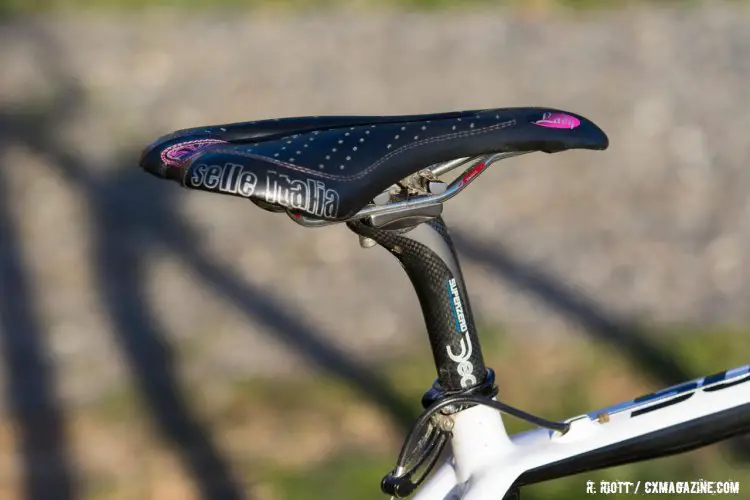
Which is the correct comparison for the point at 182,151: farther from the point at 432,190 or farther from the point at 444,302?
the point at 444,302

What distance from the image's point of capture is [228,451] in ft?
12.2

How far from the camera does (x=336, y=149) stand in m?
1.65

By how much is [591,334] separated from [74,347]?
7.32ft

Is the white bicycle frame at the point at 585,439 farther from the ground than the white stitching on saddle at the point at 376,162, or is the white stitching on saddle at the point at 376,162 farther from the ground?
the white stitching on saddle at the point at 376,162

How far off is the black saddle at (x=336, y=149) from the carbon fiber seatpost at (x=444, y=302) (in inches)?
7.1

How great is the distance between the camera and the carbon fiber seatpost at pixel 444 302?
184 cm

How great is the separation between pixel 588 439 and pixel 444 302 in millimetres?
366

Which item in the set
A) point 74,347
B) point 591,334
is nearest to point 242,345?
point 74,347

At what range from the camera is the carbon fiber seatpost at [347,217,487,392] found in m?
1.84

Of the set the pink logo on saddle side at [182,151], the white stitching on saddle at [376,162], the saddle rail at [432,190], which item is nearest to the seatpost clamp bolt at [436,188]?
the saddle rail at [432,190]

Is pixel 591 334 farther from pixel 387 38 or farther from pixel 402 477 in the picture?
pixel 387 38

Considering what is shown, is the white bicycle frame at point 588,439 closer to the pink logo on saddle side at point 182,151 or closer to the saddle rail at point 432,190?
the saddle rail at point 432,190

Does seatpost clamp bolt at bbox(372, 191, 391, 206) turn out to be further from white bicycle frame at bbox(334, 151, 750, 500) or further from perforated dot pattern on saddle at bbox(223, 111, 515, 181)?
white bicycle frame at bbox(334, 151, 750, 500)

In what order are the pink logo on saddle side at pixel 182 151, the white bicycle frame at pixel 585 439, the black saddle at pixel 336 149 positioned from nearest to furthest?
the black saddle at pixel 336 149 → the pink logo on saddle side at pixel 182 151 → the white bicycle frame at pixel 585 439
